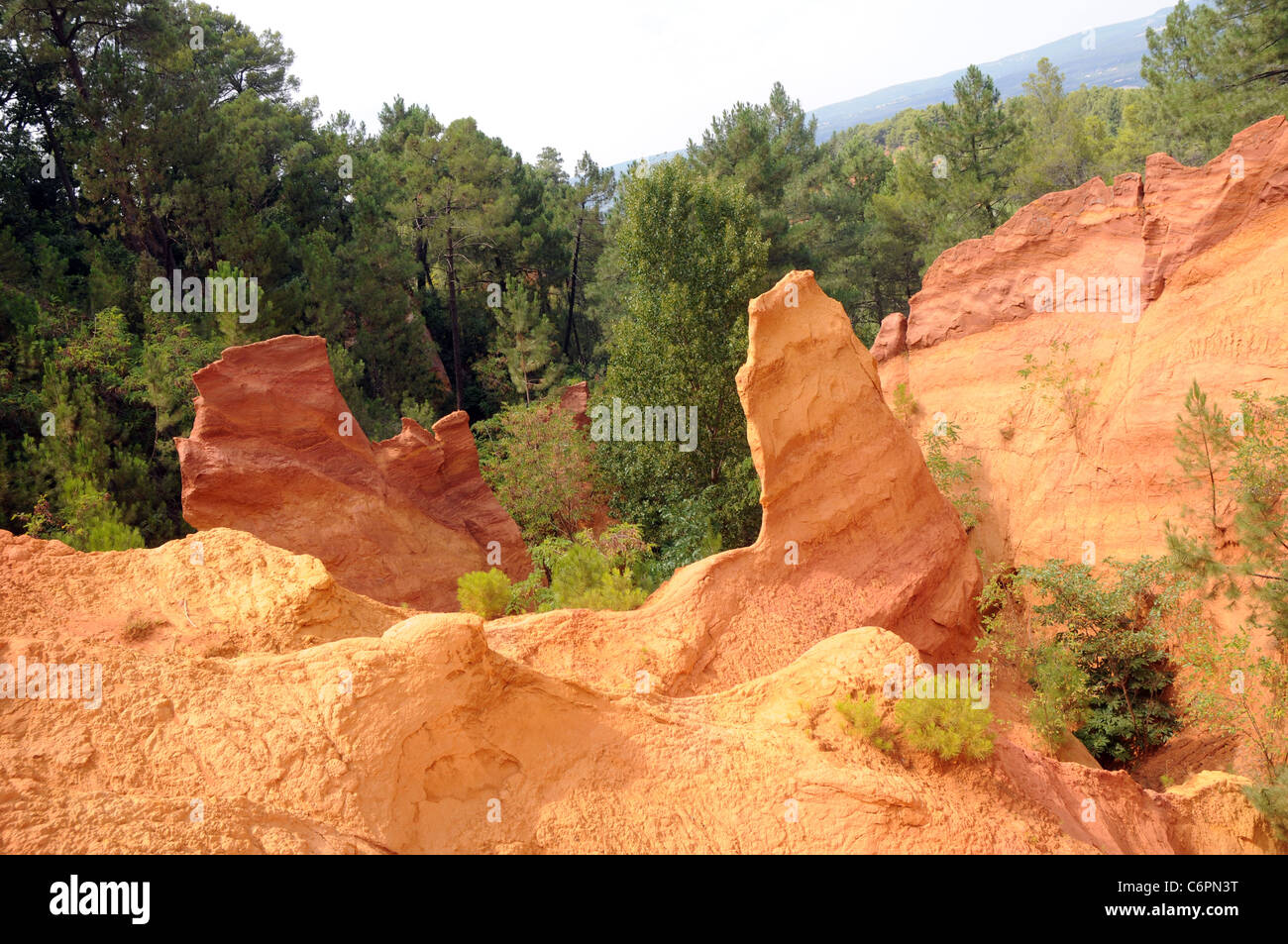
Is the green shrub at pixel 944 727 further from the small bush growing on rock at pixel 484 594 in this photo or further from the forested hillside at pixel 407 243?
the forested hillside at pixel 407 243

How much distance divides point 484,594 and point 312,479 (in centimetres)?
484

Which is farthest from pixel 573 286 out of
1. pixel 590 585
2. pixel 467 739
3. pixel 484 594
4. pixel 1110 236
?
pixel 467 739

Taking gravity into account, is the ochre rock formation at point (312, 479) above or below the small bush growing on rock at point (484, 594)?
above

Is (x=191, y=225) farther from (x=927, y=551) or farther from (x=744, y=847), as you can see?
(x=744, y=847)

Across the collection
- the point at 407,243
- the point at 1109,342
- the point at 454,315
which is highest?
the point at 407,243

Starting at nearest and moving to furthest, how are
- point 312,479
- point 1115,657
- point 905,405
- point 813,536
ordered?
point 1115,657, point 813,536, point 312,479, point 905,405

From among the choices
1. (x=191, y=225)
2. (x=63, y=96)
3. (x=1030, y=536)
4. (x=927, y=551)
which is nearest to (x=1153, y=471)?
(x=1030, y=536)

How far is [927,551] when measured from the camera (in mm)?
14641

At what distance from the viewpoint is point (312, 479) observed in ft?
54.5

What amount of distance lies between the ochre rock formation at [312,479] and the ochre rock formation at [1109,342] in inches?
439

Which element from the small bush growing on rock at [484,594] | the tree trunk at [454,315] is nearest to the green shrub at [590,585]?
the small bush growing on rock at [484,594]

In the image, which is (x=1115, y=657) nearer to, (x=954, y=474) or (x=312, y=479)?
(x=954, y=474)

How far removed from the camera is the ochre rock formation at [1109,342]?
15.8 m

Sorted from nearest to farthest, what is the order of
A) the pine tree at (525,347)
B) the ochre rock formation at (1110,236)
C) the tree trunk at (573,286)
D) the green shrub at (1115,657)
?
the green shrub at (1115,657), the ochre rock formation at (1110,236), the pine tree at (525,347), the tree trunk at (573,286)
